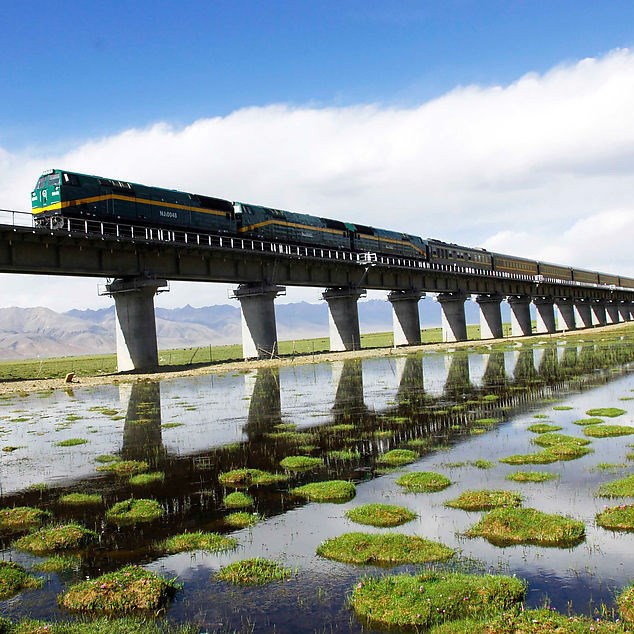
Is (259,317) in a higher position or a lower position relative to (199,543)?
higher

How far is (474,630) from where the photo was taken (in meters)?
8.51

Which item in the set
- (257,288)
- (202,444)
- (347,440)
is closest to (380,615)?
(347,440)

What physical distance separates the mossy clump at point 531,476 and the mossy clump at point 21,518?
39.4 feet

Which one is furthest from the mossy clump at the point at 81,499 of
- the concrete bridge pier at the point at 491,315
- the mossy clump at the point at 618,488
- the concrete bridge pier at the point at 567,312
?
the concrete bridge pier at the point at 567,312

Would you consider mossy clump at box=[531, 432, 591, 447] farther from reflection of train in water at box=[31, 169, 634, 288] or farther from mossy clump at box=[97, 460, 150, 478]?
reflection of train in water at box=[31, 169, 634, 288]

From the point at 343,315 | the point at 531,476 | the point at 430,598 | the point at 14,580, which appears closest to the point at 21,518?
the point at 14,580

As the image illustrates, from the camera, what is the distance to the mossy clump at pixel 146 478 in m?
17.7

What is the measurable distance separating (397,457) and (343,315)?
2637 inches

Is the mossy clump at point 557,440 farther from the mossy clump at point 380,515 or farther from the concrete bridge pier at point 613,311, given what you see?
the concrete bridge pier at point 613,311

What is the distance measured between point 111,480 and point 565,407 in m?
20.0

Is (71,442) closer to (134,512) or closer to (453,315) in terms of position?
(134,512)

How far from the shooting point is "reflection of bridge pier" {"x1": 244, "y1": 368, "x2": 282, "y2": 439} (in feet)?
88.3

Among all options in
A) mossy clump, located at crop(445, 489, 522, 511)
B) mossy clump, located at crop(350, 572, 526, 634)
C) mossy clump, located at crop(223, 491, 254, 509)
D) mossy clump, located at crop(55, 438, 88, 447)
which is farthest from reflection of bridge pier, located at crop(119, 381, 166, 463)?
mossy clump, located at crop(350, 572, 526, 634)

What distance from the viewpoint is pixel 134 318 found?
5822cm
